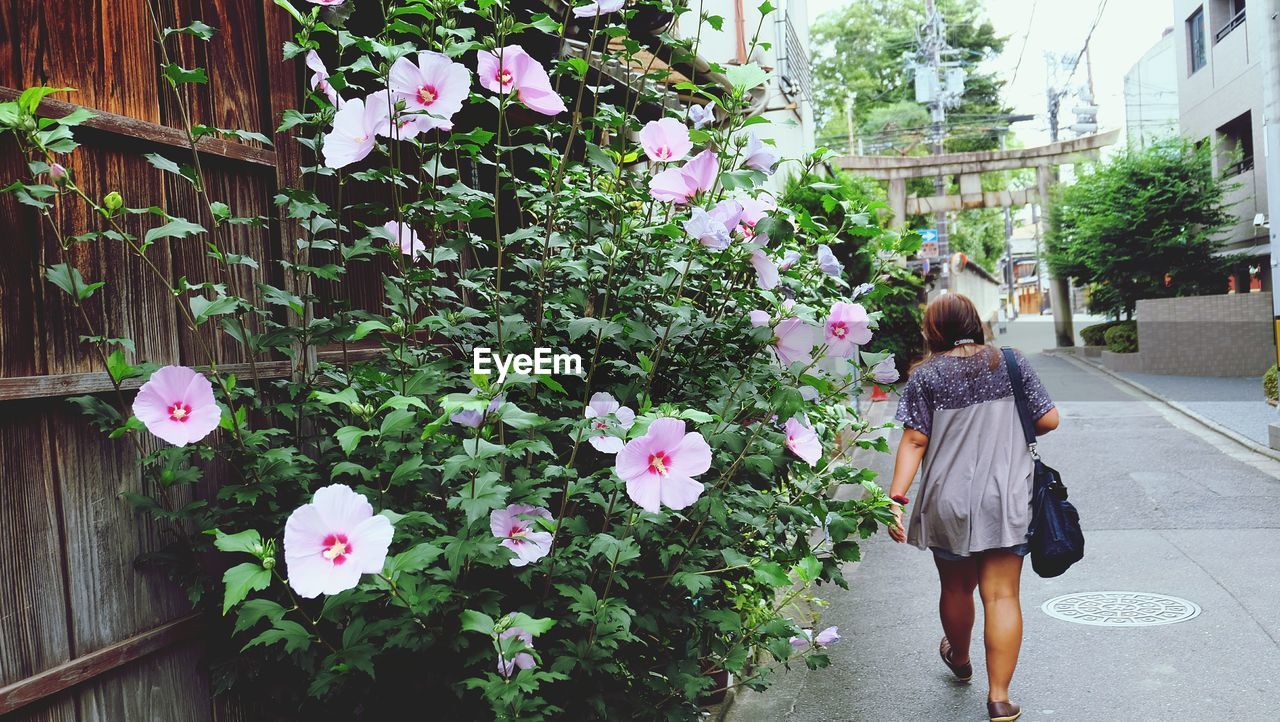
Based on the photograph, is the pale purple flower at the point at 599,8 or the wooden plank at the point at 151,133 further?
the pale purple flower at the point at 599,8

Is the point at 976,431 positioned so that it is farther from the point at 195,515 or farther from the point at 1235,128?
the point at 1235,128

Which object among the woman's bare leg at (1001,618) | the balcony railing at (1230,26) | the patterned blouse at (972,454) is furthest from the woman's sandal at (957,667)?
the balcony railing at (1230,26)

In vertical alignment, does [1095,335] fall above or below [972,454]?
below

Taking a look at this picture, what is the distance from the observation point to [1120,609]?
5582 mm

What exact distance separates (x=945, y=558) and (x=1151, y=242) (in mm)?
20537

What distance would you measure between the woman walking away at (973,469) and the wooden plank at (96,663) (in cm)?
256

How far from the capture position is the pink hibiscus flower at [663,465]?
87.4 inches

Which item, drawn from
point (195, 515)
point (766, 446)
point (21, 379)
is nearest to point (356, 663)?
point (195, 515)

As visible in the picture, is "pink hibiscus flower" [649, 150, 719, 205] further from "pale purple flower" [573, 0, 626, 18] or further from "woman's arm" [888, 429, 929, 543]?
"woman's arm" [888, 429, 929, 543]

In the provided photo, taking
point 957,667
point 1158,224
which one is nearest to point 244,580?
point 957,667

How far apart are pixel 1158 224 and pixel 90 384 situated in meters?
23.5

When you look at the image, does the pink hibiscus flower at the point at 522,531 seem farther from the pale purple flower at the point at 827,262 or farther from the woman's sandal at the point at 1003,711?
the woman's sandal at the point at 1003,711

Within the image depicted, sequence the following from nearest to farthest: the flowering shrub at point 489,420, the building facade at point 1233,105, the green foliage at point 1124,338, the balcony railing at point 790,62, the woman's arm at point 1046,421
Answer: the flowering shrub at point 489,420, the woman's arm at point 1046,421, the balcony railing at point 790,62, the building facade at point 1233,105, the green foliage at point 1124,338

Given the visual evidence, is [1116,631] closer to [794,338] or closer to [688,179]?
[794,338]
